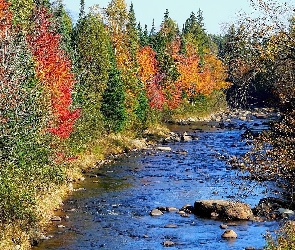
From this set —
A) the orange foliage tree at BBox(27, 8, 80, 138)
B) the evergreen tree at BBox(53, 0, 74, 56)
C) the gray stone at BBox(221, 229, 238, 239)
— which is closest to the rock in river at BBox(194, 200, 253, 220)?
the gray stone at BBox(221, 229, 238, 239)

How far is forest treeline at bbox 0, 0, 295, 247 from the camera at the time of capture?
1292 centimetres

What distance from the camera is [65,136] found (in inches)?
1603

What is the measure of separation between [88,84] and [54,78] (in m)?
17.4

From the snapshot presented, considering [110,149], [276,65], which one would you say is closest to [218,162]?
[110,149]

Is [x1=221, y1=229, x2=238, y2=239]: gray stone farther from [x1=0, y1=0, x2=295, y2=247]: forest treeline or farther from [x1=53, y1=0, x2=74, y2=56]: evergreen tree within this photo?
[x1=53, y1=0, x2=74, y2=56]: evergreen tree

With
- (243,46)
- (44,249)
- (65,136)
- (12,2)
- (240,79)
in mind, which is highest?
(12,2)

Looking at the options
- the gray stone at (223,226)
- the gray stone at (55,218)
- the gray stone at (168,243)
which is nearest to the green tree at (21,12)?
the gray stone at (55,218)

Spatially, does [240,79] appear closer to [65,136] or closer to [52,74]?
[65,136]

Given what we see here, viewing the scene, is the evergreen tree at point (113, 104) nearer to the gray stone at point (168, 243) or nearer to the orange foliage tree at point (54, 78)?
the orange foliage tree at point (54, 78)

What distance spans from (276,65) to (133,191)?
2923 centimetres

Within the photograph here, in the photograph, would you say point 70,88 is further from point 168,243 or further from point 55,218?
point 168,243

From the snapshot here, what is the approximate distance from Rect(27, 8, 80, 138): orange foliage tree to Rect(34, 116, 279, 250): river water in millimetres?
5755

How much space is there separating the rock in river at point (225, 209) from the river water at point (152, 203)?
886mm

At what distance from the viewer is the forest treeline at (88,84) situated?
12922 millimetres
